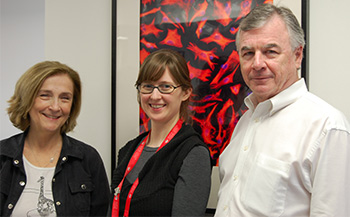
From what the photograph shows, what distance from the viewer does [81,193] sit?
1.51 m

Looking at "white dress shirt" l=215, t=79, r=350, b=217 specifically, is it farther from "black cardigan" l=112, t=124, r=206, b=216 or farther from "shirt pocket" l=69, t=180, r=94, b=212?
"shirt pocket" l=69, t=180, r=94, b=212

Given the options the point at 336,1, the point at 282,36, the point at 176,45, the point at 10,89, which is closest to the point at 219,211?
the point at 282,36

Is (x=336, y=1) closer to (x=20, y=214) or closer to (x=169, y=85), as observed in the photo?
(x=169, y=85)

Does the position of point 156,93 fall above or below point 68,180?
above

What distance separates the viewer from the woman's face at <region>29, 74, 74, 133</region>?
1.46 m

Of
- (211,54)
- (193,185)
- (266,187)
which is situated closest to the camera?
(266,187)

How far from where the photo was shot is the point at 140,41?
1.71 metres

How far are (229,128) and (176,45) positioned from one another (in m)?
0.53

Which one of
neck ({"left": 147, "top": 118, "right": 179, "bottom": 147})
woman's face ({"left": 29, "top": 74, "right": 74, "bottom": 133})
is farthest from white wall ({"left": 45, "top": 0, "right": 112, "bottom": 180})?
neck ({"left": 147, "top": 118, "right": 179, "bottom": 147})

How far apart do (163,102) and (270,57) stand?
20.0 inches

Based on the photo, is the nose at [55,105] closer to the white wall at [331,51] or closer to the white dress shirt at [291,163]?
the white dress shirt at [291,163]

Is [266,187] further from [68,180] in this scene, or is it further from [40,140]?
[40,140]

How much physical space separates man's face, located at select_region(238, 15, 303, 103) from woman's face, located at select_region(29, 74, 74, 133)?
2.89ft

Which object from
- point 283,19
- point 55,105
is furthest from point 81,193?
point 283,19
